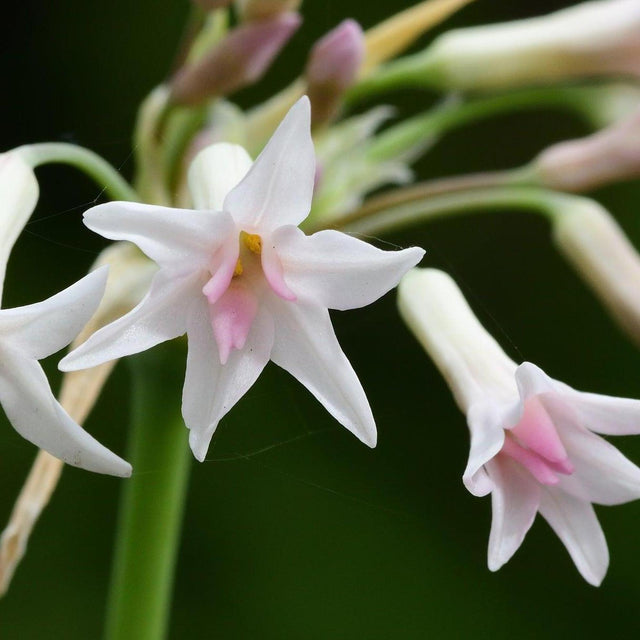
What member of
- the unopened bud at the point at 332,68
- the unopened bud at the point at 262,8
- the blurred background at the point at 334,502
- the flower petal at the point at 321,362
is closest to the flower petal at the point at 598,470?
the flower petal at the point at 321,362

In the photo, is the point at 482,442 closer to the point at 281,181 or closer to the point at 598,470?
the point at 598,470

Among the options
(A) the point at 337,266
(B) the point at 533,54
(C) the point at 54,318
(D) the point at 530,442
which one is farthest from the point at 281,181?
(B) the point at 533,54

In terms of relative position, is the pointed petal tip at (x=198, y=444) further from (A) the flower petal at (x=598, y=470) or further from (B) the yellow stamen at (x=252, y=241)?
(A) the flower petal at (x=598, y=470)

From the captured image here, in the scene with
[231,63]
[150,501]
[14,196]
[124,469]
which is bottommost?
[124,469]

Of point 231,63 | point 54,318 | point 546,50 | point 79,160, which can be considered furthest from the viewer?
point 546,50

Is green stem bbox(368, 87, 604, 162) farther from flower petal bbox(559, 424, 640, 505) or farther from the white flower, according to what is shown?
the white flower
